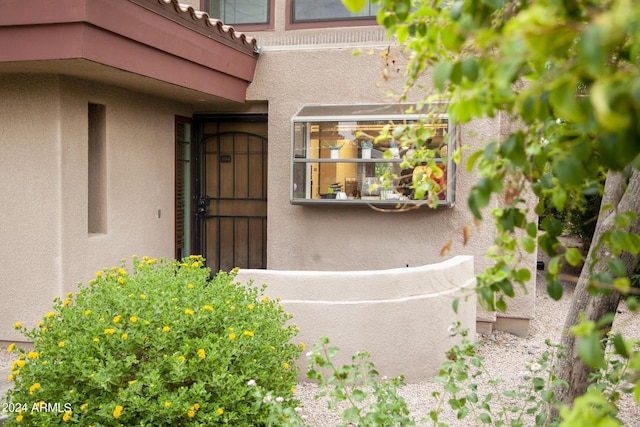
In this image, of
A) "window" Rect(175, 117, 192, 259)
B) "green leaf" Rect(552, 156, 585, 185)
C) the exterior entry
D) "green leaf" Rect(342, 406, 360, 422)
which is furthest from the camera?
the exterior entry

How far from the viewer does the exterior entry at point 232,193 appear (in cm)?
856

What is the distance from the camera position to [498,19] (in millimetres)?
1853

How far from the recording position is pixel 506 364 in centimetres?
637

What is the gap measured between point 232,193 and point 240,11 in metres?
2.38

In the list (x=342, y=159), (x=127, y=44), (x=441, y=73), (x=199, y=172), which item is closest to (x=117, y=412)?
(x=441, y=73)

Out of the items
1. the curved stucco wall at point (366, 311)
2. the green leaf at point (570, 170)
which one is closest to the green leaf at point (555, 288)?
the green leaf at point (570, 170)

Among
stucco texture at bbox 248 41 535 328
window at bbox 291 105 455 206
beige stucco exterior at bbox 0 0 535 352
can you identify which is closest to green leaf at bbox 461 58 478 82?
beige stucco exterior at bbox 0 0 535 352

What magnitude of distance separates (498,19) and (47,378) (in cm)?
317

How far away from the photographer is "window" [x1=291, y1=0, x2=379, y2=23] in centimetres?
789

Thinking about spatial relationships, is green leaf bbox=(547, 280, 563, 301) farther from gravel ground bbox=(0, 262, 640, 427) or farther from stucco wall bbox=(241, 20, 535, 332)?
stucco wall bbox=(241, 20, 535, 332)

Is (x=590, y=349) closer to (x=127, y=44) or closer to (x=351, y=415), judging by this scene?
(x=351, y=415)

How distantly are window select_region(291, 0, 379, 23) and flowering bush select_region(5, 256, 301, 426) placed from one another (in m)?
4.88

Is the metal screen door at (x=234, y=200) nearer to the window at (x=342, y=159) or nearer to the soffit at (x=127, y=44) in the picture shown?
the window at (x=342, y=159)

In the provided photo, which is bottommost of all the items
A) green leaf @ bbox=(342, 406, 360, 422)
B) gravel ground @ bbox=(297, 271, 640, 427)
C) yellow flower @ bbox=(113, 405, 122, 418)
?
gravel ground @ bbox=(297, 271, 640, 427)
